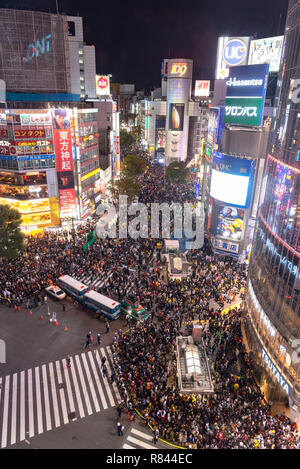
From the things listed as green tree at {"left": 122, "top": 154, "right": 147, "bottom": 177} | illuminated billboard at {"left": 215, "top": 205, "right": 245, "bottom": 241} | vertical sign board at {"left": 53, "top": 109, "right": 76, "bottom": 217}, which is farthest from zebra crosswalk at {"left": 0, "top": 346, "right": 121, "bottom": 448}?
green tree at {"left": 122, "top": 154, "right": 147, "bottom": 177}

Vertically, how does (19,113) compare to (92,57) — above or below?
below

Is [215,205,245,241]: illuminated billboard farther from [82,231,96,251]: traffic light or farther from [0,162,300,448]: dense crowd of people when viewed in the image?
[82,231,96,251]: traffic light

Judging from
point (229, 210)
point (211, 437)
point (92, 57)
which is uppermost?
point (92, 57)

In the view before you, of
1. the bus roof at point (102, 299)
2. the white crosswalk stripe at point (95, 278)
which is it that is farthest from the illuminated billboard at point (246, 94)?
the bus roof at point (102, 299)

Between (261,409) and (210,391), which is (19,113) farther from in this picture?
(261,409)

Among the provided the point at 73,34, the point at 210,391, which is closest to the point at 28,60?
the point at 73,34

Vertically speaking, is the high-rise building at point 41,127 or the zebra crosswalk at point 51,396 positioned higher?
the high-rise building at point 41,127

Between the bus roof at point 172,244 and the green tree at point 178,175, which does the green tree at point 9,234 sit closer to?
the bus roof at point 172,244
